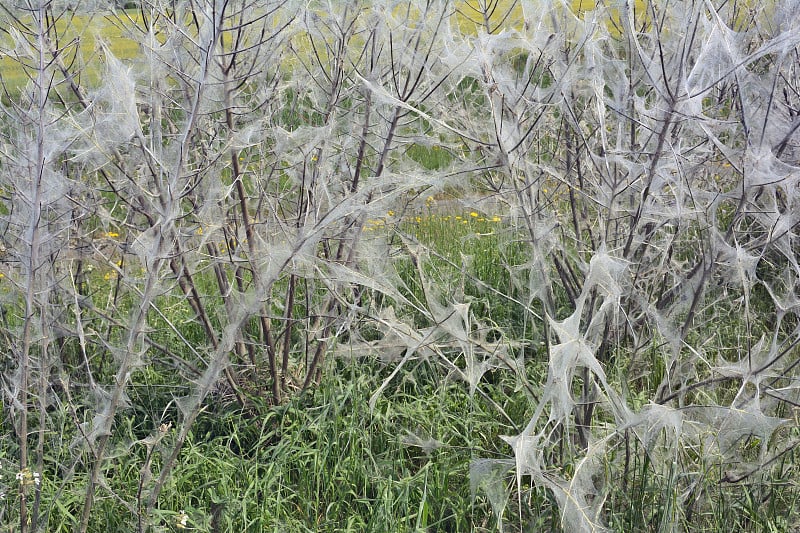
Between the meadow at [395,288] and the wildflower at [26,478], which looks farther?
the meadow at [395,288]

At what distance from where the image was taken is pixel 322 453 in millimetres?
2781

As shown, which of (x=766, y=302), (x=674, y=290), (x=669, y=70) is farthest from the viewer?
(x=766, y=302)

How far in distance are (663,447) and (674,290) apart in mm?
616

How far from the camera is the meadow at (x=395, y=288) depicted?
A: 2223 millimetres

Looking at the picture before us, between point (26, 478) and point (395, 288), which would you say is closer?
point (26, 478)

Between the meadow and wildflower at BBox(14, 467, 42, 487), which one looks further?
the meadow

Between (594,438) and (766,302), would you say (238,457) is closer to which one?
(594,438)

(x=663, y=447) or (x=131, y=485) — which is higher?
(x=663, y=447)

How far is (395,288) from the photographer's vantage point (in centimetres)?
248

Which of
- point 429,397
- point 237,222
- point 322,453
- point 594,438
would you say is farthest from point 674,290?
point 237,222

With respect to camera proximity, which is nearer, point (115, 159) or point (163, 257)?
point (163, 257)

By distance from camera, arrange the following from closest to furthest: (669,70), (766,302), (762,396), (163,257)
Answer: (163,257) → (669,70) → (762,396) → (766,302)

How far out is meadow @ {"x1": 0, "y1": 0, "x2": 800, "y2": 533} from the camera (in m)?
2.22

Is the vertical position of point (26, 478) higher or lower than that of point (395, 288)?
lower
